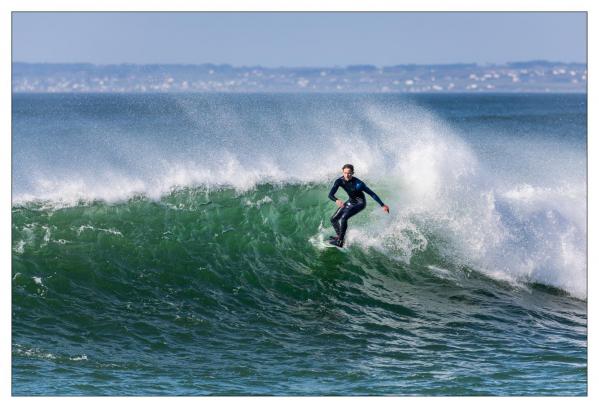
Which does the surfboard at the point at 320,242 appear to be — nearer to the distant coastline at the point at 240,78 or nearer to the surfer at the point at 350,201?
the surfer at the point at 350,201

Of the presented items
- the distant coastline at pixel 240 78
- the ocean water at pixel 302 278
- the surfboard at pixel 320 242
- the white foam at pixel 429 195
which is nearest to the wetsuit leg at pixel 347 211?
the ocean water at pixel 302 278

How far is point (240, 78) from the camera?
153875 millimetres

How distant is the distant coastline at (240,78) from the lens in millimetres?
141750

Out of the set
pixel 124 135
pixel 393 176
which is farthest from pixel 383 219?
pixel 124 135

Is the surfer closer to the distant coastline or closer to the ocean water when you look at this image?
the ocean water

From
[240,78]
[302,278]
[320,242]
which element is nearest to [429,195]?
[320,242]

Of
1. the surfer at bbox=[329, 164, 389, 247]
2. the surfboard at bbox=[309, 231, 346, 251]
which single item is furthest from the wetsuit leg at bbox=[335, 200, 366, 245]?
the surfboard at bbox=[309, 231, 346, 251]

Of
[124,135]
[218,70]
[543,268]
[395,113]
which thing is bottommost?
[543,268]

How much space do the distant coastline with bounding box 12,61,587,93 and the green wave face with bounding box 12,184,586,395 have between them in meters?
114

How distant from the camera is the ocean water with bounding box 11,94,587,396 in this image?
37.4ft

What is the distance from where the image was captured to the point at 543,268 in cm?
1667

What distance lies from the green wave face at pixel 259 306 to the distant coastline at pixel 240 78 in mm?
114107

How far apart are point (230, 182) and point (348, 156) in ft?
10.7
